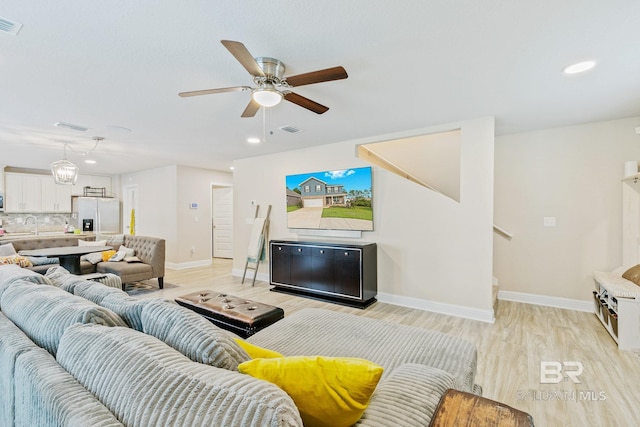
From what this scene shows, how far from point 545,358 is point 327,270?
2545mm

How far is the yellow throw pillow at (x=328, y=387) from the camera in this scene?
85cm

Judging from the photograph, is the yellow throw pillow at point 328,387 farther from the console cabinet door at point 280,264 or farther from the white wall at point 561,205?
the white wall at point 561,205

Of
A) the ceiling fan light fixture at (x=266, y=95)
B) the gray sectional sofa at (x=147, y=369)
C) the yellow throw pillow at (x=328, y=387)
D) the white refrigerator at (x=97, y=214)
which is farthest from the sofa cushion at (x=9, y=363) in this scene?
the white refrigerator at (x=97, y=214)

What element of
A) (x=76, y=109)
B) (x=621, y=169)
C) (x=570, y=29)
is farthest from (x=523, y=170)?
(x=76, y=109)

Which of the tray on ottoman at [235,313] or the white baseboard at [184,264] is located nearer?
the tray on ottoman at [235,313]

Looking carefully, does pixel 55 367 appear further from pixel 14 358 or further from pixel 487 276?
pixel 487 276

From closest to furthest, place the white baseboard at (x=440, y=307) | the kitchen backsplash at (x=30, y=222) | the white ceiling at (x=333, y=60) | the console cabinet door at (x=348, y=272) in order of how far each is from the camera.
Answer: the white ceiling at (x=333, y=60), the white baseboard at (x=440, y=307), the console cabinet door at (x=348, y=272), the kitchen backsplash at (x=30, y=222)

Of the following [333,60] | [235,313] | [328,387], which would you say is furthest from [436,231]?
[328,387]

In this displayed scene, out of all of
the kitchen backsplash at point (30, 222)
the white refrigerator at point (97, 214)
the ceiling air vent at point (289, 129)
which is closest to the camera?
the ceiling air vent at point (289, 129)

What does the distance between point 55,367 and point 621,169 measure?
5176mm

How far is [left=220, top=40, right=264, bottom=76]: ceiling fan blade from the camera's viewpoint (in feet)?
5.36

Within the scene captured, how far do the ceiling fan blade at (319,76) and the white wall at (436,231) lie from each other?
222 cm

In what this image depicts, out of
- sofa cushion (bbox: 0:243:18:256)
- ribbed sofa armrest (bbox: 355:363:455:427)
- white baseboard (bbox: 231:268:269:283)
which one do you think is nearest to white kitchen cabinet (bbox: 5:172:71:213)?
sofa cushion (bbox: 0:243:18:256)

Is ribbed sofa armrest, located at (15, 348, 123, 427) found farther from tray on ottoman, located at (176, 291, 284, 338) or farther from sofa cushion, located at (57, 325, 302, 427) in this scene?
tray on ottoman, located at (176, 291, 284, 338)
